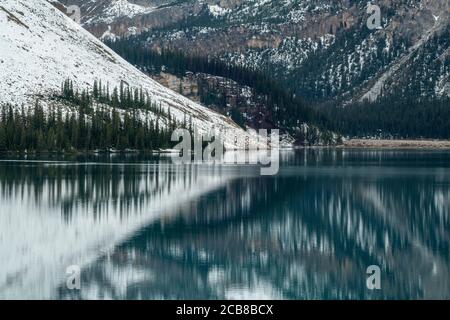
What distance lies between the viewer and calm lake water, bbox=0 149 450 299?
38.7 metres

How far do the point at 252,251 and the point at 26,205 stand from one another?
2844 cm

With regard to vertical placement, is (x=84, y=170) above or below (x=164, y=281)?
Result: above

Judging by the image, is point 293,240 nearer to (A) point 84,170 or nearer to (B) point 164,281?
(B) point 164,281

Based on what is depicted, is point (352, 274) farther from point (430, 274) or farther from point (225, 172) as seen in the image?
point (225, 172)

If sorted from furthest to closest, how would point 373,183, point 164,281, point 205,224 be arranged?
point 373,183
point 205,224
point 164,281

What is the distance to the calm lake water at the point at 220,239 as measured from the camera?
38.7 metres

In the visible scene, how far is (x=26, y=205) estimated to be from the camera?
6775 centimetres

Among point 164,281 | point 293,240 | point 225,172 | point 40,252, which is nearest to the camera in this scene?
point 164,281

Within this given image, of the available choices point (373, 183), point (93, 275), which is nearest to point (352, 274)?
point (93, 275)

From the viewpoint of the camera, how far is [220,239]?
52.9 meters

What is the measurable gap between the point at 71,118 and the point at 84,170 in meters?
82.4

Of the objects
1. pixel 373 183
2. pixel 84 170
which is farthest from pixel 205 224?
pixel 84 170

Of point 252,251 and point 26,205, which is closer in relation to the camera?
point 252,251
